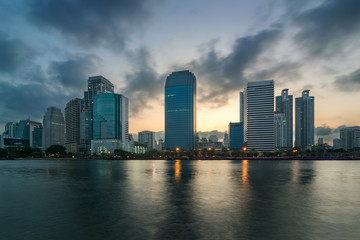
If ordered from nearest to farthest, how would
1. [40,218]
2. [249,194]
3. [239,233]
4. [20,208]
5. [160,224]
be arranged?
1. [239,233]
2. [160,224]
3. [40,218]
4. [20,208]
5. [249,194]

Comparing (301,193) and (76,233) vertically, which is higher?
(76,233)

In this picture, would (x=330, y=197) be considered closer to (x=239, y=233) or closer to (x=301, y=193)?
(x=301, y=193)

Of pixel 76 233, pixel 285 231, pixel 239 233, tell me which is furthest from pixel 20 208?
pixel 285 231

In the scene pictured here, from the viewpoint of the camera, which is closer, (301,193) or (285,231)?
(285,231)

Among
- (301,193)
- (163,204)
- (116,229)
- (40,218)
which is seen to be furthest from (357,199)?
(40,218)

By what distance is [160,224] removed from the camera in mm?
20672

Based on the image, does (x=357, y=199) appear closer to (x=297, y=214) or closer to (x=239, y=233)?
(x=297, y=214)

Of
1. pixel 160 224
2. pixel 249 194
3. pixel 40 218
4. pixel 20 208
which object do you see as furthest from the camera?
pixel 249 194

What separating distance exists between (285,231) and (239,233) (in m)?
4.28

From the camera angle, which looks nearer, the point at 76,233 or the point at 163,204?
the point at 76,233

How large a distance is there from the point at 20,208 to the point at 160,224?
2013cm

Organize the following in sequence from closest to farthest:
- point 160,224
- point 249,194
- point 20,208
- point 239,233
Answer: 1. point 239,233
2. point 160,224
3. point 20,208
4. point 249,194

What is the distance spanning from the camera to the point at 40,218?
22.9 m

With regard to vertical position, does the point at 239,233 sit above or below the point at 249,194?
above
